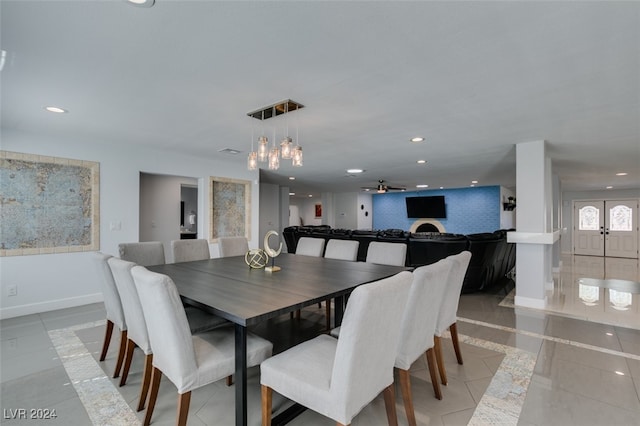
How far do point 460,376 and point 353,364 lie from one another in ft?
5.02

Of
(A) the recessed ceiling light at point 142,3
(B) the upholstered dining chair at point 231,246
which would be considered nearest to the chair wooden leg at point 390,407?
(A) the recessed ceiling light at point 142,3

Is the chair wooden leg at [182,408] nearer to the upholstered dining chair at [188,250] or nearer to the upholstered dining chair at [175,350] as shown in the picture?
the upholstered dining chair at [175,350]

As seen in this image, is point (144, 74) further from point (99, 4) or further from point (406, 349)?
point (406, 349)

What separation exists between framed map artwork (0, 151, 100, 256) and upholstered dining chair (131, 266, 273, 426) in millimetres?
3166

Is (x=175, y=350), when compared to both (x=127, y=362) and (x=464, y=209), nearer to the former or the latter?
(x=127, y=362)

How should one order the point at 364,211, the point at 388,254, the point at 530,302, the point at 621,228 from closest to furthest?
the point at 388,254 → the point at 530,302 → the point at 621,228 → the point at 364,211

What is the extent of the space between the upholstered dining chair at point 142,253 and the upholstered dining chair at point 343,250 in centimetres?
194

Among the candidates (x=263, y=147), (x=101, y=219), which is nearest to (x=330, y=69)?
(x=263, y=147)

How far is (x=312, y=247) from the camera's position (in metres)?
3.93

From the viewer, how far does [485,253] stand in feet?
15.3

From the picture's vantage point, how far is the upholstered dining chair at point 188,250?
11.2 feet

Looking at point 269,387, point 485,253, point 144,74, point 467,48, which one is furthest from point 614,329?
point 144,74

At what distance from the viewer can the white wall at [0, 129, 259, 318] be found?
3.55 meters

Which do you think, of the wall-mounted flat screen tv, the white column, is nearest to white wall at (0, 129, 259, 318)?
the white column
